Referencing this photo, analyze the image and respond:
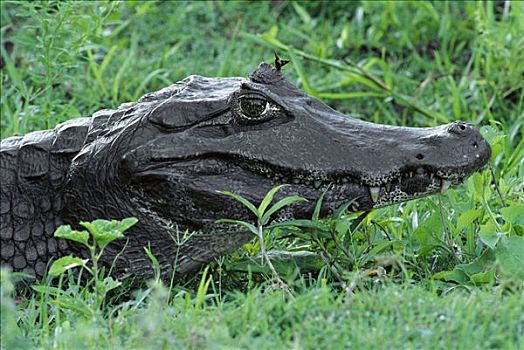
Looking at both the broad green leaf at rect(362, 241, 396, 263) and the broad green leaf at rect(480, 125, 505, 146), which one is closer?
the broad green leaf at rect(362, 241, 396, 263)

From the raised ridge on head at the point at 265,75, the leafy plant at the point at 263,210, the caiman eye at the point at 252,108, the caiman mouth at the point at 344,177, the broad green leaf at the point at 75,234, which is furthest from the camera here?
the raised ridge on head at the point at 265,75

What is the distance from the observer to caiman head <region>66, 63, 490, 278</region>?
396 cm

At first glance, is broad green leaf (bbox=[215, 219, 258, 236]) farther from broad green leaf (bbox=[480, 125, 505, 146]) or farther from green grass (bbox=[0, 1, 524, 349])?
broad green leaf (bbox=[480, 125, 505, 146])

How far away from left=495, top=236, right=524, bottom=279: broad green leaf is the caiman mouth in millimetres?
301

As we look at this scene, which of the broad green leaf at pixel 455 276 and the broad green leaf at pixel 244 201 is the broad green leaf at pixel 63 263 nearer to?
the broad green leaf at pixel 244 201

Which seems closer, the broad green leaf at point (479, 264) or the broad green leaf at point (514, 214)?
the broad green leaf at point (479, 264)

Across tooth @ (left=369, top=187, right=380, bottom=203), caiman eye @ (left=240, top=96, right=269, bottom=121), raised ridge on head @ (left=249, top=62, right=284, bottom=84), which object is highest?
raised ridge on head @ (left=249, top=62, right=284, bottom=84)

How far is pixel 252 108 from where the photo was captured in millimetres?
4047

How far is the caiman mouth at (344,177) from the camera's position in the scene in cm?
394

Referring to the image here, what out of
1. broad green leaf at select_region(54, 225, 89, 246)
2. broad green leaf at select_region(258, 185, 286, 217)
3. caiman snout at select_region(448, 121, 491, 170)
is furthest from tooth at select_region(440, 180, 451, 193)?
broad green leaf at select_region(54, 225, 89, 246)

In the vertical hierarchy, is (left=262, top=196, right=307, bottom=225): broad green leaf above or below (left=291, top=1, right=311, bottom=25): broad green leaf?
above

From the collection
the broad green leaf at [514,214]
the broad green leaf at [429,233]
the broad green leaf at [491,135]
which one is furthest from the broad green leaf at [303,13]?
the broad green leaf at [514,214]

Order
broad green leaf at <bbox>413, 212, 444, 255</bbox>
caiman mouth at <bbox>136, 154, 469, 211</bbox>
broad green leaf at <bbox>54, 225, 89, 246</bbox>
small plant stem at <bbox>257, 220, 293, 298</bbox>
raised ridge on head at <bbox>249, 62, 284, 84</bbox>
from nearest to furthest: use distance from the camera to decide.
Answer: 1. broad green leaf at <bbox>54, 225, 89, 246</bbox>
2. small plant stem at <bbox>257, 220, 293, 298</bbox>
3. caiman mouth at <bbox>136, 154, 469, 211</bbox>
4. raised ridge on head at <bbox>249, 62, 284, 84</bbox>
5. broad green leaf at <bbox>413, 212, 444, 255</bbox>

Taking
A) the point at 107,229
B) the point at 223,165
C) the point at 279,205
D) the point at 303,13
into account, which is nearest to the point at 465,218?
the point at 279,205
